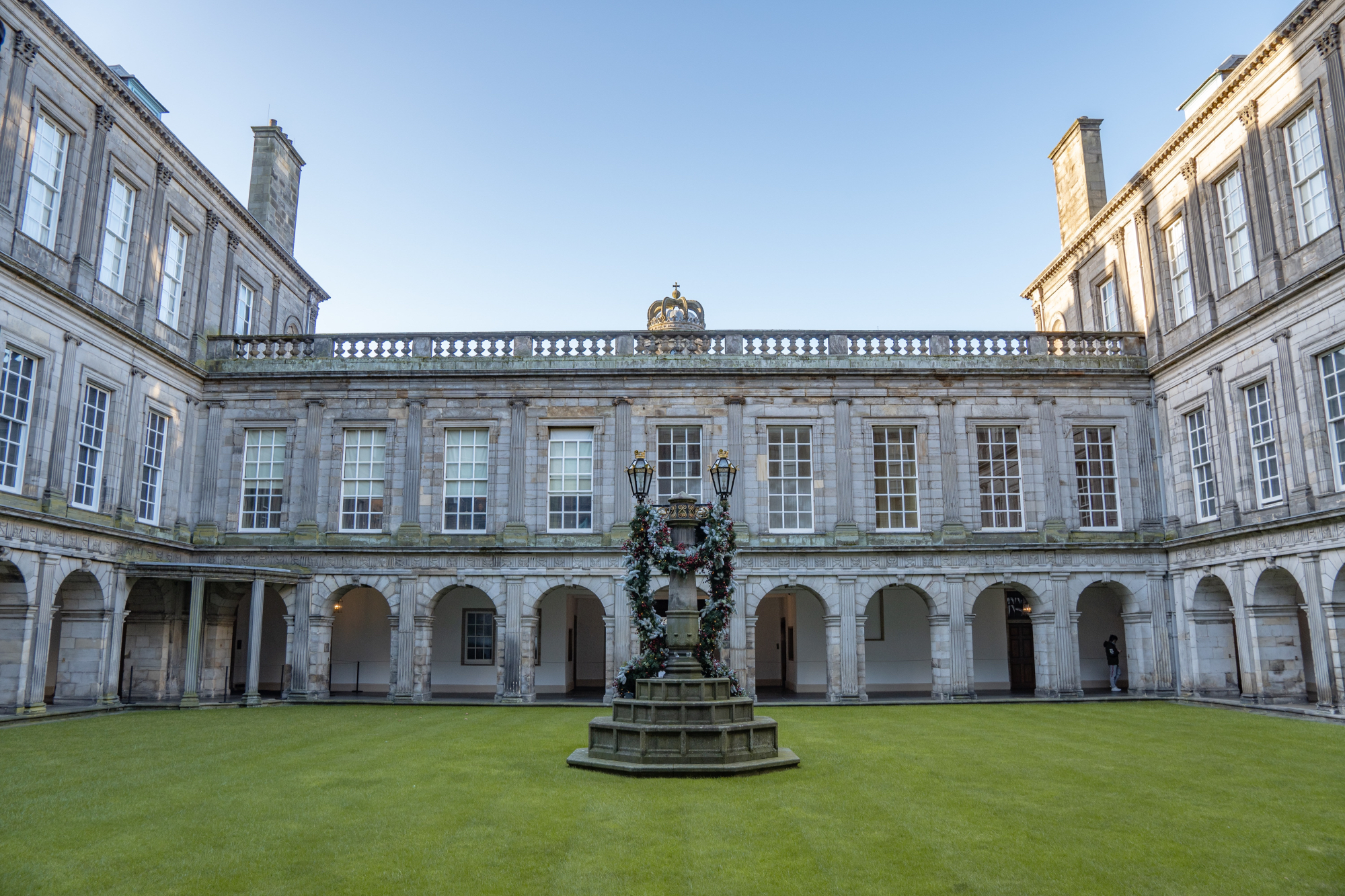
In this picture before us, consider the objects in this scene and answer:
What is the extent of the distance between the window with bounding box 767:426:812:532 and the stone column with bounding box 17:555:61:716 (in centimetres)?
1490

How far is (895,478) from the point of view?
23.2m

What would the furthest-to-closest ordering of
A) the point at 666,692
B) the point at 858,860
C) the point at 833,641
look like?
the point at 833,641
the point at 666,692
the point at 858,860

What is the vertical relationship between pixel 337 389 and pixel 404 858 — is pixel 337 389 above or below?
above

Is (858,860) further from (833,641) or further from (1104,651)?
(1104,651)

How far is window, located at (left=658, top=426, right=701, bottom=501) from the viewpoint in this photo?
2294cm

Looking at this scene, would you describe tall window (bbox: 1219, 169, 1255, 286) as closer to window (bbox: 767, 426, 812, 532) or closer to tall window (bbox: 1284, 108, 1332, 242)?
tall window (bbox: 1284, 108, 1332, 242)

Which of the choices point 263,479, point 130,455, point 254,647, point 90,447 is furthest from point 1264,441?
point 90,447

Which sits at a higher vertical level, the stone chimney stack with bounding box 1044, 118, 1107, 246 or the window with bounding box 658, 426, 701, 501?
the stone chimney stack with bounding box 1044, 118, 1107, 246

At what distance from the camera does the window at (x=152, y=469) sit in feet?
69.9

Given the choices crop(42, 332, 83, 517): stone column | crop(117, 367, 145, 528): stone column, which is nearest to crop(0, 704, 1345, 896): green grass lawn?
crop(42, 332, 83, 517): stone column

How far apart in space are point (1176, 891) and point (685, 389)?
57.4 feet

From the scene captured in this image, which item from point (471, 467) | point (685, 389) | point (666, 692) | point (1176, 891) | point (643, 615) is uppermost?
point (685, 389)

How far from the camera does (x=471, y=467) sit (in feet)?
76.3

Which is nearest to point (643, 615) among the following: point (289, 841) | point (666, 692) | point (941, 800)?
point (666, 692)
